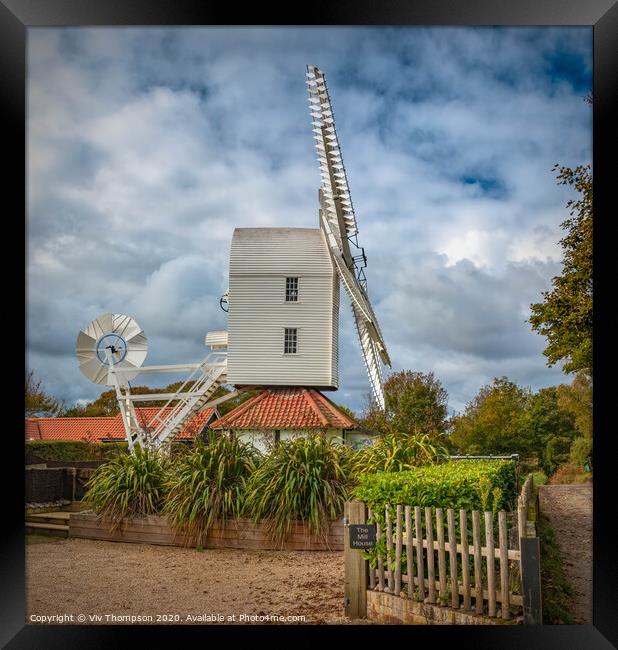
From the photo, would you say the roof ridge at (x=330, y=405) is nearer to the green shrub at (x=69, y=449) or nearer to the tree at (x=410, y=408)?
the tree at (x=410, y=408)

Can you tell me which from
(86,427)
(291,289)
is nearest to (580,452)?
(291,289)

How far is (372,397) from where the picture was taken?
1098 centimetres

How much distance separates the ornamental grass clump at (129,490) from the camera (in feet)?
29.9

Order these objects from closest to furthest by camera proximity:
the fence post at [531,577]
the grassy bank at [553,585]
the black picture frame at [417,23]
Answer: the fence post at [531,577], the black picture frame at [417,23], the grassy bank at [553,585]

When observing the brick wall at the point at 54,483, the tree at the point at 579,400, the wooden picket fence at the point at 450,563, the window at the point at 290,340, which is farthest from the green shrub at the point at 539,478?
the brick wall at the point at 54,483

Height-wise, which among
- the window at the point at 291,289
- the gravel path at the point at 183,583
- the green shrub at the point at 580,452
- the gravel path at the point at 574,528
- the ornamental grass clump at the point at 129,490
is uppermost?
the window at the point at 291,289

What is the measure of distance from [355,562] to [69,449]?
8201 mm

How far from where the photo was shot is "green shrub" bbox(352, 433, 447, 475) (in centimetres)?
839

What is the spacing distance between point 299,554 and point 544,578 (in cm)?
299

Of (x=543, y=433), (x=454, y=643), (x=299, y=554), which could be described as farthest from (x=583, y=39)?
(x=299, y=554)

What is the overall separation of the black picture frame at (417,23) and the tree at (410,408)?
332 cm

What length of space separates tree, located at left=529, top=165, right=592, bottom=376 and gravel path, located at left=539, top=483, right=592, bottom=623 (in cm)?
178

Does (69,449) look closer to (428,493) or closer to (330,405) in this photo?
(330,405)
